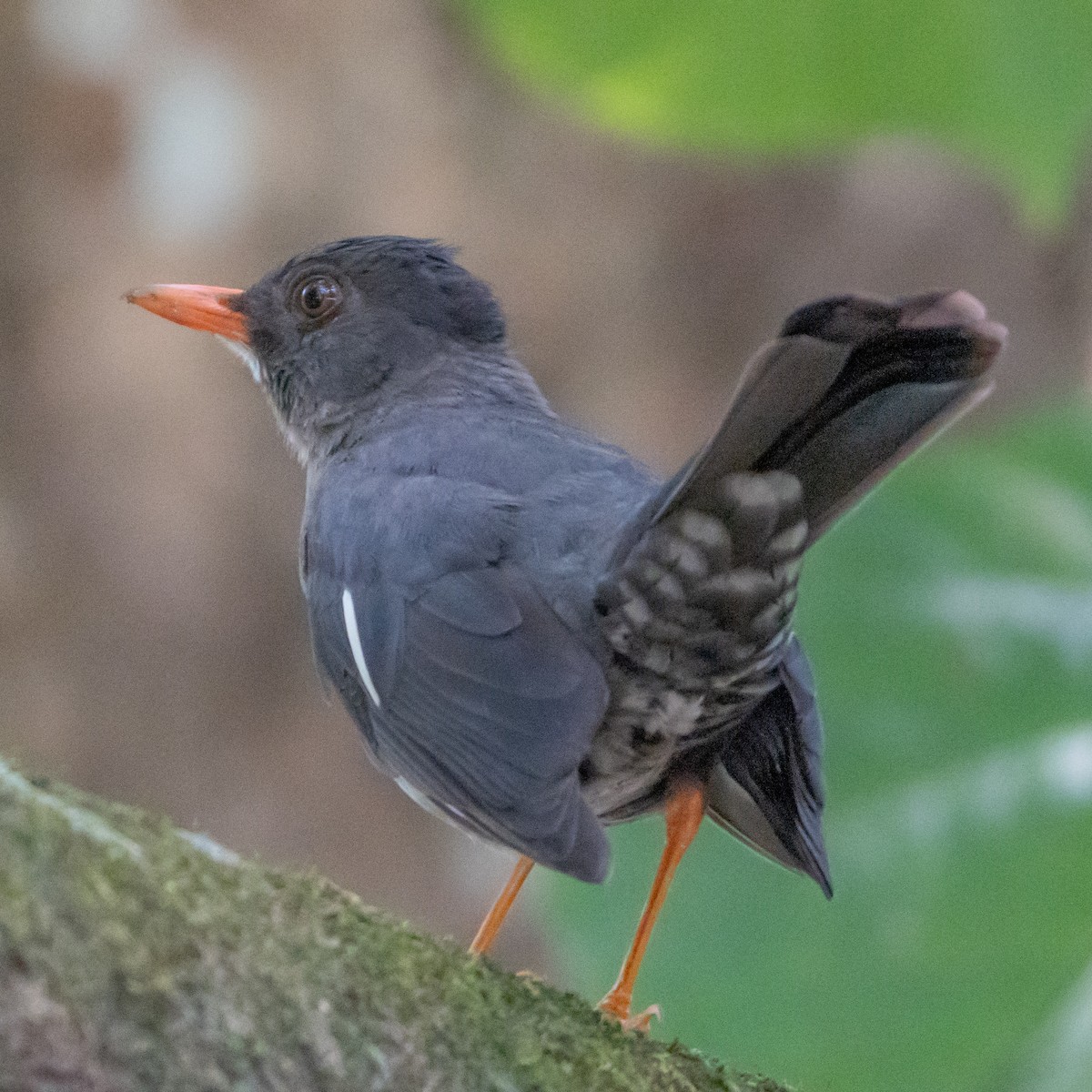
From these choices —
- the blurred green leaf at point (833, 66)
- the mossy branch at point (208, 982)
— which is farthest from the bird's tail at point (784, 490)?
the mossy branch at point (208, 982)

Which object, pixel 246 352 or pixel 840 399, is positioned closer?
pixel 840 399

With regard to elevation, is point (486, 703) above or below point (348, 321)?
below

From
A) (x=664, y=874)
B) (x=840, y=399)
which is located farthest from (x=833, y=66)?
(x=664, y=874)

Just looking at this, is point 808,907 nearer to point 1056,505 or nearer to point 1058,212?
point 1056,505

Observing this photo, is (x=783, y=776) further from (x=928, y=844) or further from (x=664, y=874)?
(x=928, y=844)

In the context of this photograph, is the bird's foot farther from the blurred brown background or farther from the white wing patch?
the blurred brown background

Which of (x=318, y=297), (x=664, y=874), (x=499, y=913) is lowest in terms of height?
(x=499, y=913)

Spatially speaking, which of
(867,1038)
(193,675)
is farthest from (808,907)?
(193,675)
